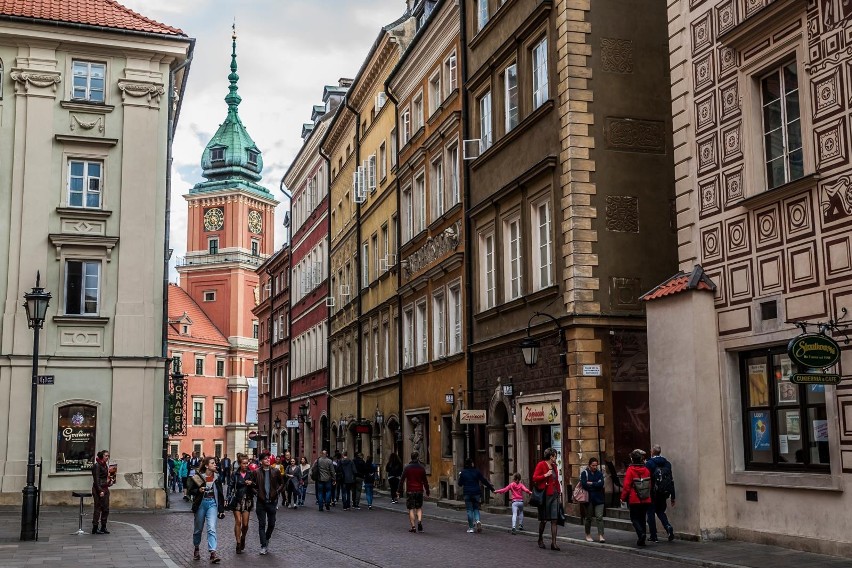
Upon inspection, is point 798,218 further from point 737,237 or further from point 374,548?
point 374,548

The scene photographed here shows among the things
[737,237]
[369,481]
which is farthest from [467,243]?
[737,237]

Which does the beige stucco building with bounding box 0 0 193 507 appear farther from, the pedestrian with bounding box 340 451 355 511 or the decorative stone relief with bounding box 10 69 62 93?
the pedestrian with bounding box 340 451 355 511

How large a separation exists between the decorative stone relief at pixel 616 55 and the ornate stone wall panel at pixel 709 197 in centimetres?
601

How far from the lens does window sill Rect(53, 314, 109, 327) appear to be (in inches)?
1277

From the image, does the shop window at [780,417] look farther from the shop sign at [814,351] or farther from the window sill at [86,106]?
the window sill at [86,106]

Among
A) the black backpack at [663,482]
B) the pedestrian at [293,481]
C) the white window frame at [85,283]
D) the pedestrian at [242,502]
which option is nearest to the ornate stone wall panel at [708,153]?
the black backpack at [663,482]

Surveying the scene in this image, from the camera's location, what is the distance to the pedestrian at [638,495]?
17438 mm

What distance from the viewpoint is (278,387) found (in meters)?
68.4

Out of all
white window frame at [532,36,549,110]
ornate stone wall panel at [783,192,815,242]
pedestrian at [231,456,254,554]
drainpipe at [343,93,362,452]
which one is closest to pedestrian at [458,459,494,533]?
pedestrian at [231,456,254,554]

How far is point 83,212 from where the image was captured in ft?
108

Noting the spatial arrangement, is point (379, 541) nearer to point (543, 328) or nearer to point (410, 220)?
point (543, 328)

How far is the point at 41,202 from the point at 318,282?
78.4ft

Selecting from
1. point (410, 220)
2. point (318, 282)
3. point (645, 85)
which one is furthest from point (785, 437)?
point (318, 282)

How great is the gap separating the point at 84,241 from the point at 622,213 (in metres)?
17.6
